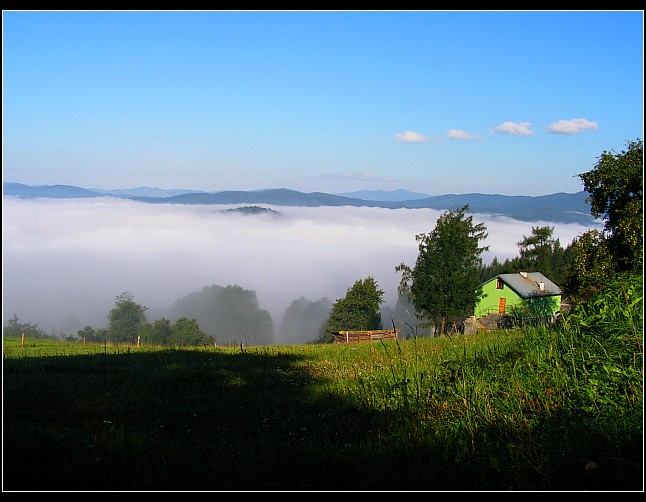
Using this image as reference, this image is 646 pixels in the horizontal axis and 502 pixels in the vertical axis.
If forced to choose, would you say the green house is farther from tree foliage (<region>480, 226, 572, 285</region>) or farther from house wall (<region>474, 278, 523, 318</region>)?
tree foliage (<region>480, 226, 572, 285</region>)

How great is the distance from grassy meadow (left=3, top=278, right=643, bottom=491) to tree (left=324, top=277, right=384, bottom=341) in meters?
80.1

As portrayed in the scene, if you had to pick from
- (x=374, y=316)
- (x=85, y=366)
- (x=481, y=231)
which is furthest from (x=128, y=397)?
(x=374, y=316)

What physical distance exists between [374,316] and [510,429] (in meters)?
87.6

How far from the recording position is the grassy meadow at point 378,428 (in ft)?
15.1

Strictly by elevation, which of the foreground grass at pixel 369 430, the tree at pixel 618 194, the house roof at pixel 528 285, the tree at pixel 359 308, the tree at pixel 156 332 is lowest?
the tree at pixel 156 332

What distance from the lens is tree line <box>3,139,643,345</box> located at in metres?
28.0

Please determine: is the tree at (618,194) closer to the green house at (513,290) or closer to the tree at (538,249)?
the green house at (513,290)

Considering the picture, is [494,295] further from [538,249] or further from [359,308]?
[359,308]

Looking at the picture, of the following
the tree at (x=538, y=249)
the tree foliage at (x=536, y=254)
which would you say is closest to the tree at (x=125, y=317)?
the tree foliage at (x=536, y=254)

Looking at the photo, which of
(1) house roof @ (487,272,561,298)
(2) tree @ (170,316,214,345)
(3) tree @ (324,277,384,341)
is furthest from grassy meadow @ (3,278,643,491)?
(2) tree @ (170,316,214,345)

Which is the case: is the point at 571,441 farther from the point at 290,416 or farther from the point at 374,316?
the point at 374,316

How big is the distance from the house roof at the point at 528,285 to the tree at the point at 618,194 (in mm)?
37076

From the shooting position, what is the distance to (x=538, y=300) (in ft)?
214

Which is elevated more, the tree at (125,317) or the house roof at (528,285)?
the house roof at (528,285)
